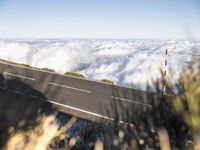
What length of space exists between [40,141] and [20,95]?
7.09 m

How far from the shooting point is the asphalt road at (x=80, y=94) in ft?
39.5

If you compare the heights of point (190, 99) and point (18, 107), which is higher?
point (190, 99)

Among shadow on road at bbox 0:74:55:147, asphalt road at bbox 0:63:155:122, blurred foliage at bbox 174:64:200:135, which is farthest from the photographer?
asphalt road at bbox 0:63:155:122

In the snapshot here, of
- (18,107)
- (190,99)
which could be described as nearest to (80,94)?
(18,107)

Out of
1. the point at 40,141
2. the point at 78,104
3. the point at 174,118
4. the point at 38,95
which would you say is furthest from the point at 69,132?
the point at 38,95

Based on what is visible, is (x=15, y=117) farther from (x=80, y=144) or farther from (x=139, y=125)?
(x=139, y=125)

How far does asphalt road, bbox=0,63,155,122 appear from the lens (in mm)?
12031

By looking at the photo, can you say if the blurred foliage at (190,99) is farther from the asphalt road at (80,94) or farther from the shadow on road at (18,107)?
the asphalt road at (80,94)

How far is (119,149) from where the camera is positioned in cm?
647

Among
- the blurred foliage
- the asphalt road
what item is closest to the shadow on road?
the asphalt road

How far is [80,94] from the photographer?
603 inches

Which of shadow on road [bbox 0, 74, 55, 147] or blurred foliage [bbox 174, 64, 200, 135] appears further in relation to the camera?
shadow on road [bbox 0, 74, 55, 147]

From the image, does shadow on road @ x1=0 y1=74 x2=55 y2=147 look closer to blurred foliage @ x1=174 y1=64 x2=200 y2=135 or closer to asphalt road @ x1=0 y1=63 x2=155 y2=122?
asphalt road @ x1=0 y1=63 x2=155 y2=122

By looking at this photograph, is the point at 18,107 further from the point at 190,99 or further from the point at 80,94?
the point at 190,99
